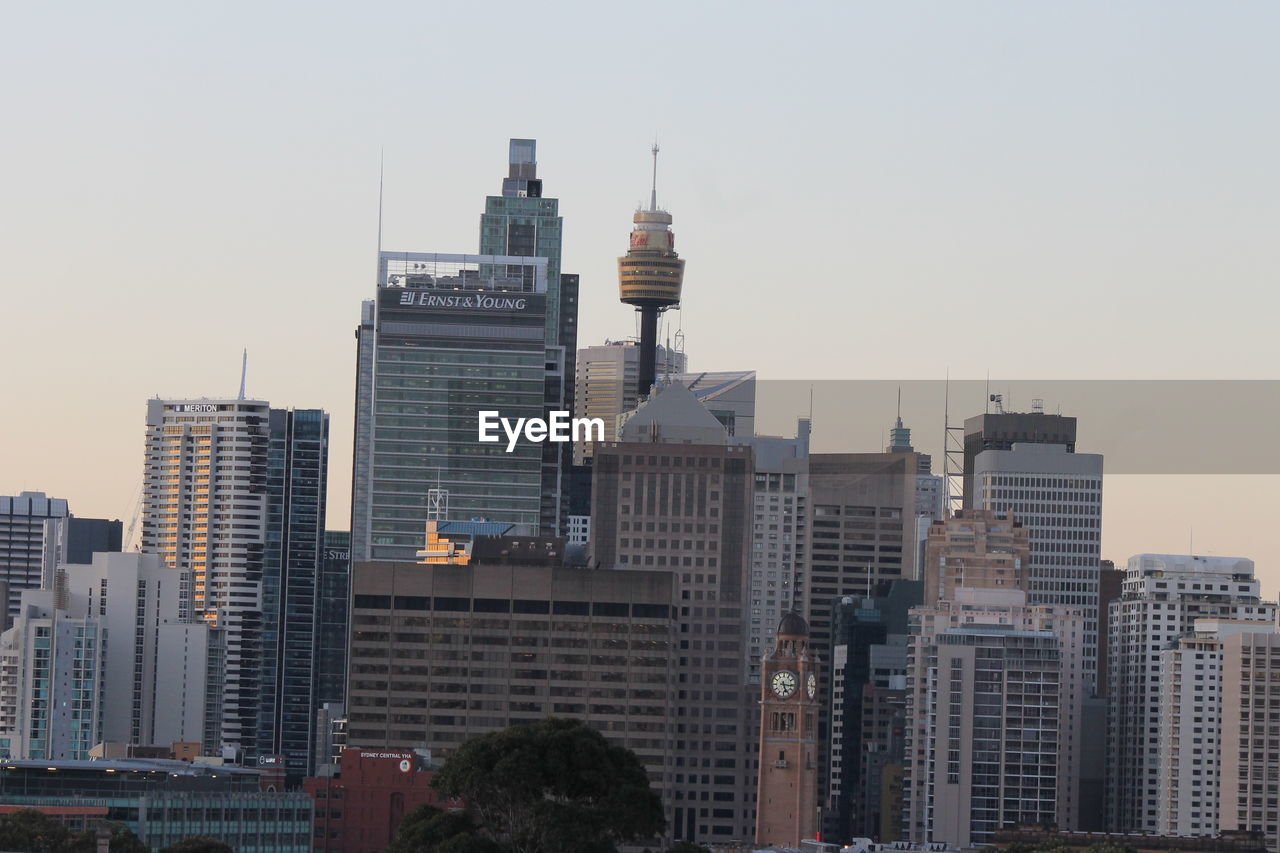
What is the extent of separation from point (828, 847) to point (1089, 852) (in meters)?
39.7

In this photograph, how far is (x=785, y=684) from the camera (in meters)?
195

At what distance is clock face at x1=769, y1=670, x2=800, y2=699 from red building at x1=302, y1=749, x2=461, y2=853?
29.6 meters

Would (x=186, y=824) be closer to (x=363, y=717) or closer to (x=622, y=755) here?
(x=363, y=717)

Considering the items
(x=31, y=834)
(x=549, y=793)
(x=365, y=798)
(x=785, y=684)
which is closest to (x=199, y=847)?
(x=31, y=834)

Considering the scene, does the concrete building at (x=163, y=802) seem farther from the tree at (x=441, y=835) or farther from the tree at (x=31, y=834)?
the tree at (x=441, y=835)

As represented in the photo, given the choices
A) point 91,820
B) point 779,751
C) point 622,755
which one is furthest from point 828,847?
point 622,755

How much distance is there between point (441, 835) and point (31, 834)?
50603 mm

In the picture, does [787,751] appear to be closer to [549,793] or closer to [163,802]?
[163,802]

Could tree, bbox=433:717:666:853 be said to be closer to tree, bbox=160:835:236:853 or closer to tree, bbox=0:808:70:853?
tree, bbox=0:808:70:853

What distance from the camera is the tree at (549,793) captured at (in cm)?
6450

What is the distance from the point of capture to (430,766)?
178m

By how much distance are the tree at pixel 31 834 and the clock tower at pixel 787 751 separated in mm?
80147

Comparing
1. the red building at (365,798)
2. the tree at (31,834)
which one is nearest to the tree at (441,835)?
the tree at (31,834)

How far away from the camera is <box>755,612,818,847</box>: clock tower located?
191 metres
